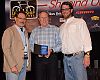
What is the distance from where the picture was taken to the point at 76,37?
373 cm

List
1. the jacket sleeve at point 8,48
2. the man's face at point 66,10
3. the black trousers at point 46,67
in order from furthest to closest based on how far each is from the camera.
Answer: the black trousers at point 46,67, the man's face at point 66,10, the jacket sleeve at point 8,48

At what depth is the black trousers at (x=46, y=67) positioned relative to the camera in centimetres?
390

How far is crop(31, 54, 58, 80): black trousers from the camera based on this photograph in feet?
12.8

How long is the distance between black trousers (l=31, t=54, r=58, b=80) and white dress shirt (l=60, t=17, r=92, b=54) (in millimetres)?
258

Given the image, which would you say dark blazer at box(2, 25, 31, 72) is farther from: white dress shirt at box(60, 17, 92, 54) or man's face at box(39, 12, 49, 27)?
white dress shirt at box(60, 17, 92, 54)

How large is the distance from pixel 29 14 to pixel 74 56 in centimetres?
176

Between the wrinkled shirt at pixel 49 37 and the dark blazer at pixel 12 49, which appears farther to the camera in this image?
the wrinkled shirt at pixel 49 37

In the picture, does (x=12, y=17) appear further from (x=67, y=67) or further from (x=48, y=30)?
(x=67, y=67)

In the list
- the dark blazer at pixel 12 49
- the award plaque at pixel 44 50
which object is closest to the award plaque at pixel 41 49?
the award plaque at pixel 44 50

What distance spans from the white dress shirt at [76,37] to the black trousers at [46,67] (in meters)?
0.26

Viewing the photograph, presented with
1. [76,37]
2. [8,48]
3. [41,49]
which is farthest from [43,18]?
[8,48]

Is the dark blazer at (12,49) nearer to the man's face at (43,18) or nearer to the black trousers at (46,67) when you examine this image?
the black trousers at (46,67)

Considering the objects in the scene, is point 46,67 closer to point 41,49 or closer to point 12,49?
point 41,49

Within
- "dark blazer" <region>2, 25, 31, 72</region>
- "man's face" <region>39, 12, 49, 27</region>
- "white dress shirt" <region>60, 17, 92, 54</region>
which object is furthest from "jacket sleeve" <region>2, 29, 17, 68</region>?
"white dress shirt" <region>60, 17, 92, 54</region>
